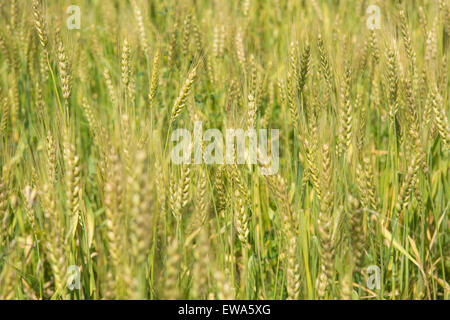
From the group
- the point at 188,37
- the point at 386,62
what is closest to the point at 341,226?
the point at 386,62

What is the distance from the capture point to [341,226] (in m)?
1.32

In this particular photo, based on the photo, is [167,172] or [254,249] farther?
[254,249]

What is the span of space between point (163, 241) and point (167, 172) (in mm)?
218

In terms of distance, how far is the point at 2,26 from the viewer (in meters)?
2.45

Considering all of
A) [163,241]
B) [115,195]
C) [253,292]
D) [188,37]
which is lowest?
[253,292]

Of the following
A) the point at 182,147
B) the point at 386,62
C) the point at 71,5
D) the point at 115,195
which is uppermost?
the point at 71,5

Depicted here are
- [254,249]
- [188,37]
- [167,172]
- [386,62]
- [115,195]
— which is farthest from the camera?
[188,37]

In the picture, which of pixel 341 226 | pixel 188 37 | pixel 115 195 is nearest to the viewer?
pixel 115 195

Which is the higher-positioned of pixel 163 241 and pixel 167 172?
pixel 167 172

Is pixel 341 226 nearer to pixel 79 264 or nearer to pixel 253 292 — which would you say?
pixel 253 292
